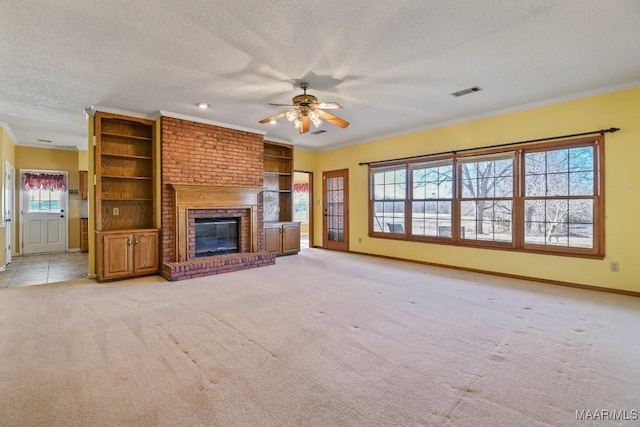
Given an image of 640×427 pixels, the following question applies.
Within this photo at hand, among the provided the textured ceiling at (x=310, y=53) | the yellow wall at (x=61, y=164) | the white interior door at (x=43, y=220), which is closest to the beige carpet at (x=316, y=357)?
the textured ceiling at (x=310, y=53)

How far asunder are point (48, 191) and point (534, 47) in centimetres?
1019

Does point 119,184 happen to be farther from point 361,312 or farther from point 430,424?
point 430,424

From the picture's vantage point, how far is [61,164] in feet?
26.0

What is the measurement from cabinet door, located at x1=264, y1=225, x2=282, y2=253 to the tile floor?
11.0 feet

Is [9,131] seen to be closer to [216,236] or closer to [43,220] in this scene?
[43,220]

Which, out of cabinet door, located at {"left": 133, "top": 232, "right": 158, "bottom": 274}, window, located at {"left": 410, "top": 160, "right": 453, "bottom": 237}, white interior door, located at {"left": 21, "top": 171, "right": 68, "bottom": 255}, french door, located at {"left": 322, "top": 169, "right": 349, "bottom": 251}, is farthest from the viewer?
french door, located at {"left": 322, "top": 169, "right": 349, "bottom": 251}

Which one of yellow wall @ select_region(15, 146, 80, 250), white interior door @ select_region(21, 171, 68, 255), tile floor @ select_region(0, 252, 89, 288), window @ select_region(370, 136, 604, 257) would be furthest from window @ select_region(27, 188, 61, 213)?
window @ select_region(370, 136, 604, 257)

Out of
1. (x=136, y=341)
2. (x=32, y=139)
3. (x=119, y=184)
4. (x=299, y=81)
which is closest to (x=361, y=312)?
(x=136, y=341)

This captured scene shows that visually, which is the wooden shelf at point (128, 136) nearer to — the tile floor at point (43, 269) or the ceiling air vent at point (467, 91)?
the tile floor at point (43, 269)

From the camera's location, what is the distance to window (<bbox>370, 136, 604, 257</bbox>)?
176 inches

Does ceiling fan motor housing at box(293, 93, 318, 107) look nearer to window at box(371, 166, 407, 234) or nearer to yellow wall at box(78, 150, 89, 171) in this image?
window at box(371, 166, 407, 234)

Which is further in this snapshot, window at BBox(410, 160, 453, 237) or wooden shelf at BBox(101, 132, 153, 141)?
window at BBox(410, 160, 453, 237)

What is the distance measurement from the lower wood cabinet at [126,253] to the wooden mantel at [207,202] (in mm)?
426

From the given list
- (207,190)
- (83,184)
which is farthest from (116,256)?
(83,184)
